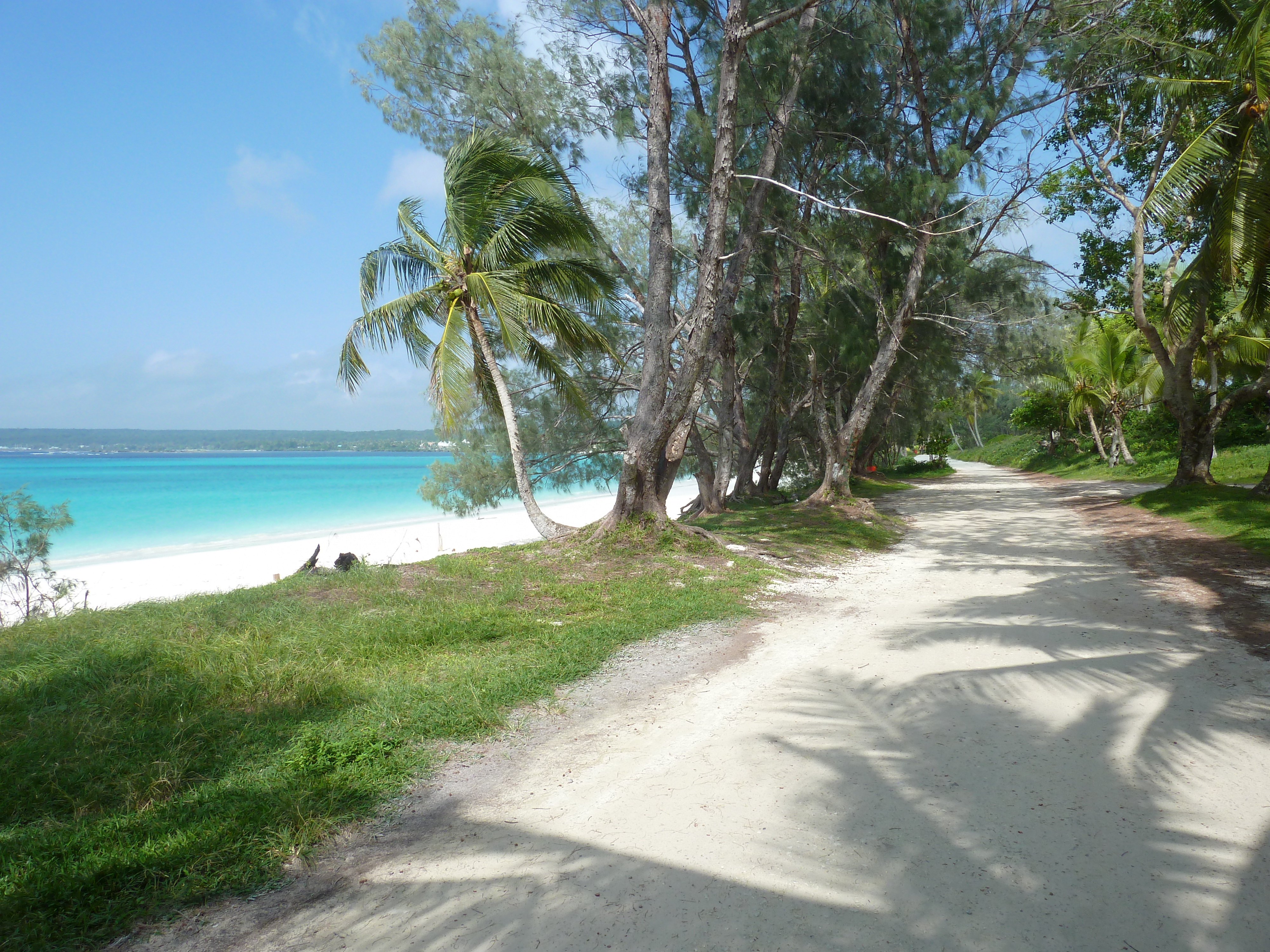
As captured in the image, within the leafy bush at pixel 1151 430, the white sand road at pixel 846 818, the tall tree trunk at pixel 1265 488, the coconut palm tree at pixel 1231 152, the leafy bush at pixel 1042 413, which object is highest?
the coconut palm tree at pixel 1231 152

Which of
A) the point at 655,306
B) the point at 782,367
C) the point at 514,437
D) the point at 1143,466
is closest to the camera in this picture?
the point at 655,306

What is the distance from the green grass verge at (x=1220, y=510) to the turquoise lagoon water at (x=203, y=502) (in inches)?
866

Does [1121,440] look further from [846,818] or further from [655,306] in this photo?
[846,818]

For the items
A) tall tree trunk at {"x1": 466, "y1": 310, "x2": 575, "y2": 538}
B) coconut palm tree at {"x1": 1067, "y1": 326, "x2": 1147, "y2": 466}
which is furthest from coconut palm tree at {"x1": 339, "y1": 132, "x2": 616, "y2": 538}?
coconut palm tree at {"x1": 1067, "y1": 326, "x2": 1147, "y2": 466}

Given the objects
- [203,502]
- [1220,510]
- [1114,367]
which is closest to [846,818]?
[1220,510]

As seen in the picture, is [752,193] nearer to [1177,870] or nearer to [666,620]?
[666,620]

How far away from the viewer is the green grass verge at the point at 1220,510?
9.60m

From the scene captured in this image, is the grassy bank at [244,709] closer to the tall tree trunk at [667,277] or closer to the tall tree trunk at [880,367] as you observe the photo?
the tall tree trunk at [667,277]

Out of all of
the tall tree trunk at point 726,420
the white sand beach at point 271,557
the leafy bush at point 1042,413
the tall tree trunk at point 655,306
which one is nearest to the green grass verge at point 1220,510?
the tall tree trunk at point 655,306

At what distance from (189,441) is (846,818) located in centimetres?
16677

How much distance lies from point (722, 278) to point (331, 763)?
9621 mm

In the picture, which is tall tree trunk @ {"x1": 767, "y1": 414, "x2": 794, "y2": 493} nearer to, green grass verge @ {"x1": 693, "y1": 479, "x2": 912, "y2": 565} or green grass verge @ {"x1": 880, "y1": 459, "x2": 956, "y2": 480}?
green grass verge @ {"x1": 693, "y1": 479, "x2": 912, "y2": 565}

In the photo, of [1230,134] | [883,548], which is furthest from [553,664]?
[1230,134]

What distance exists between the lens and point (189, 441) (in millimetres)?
145375
